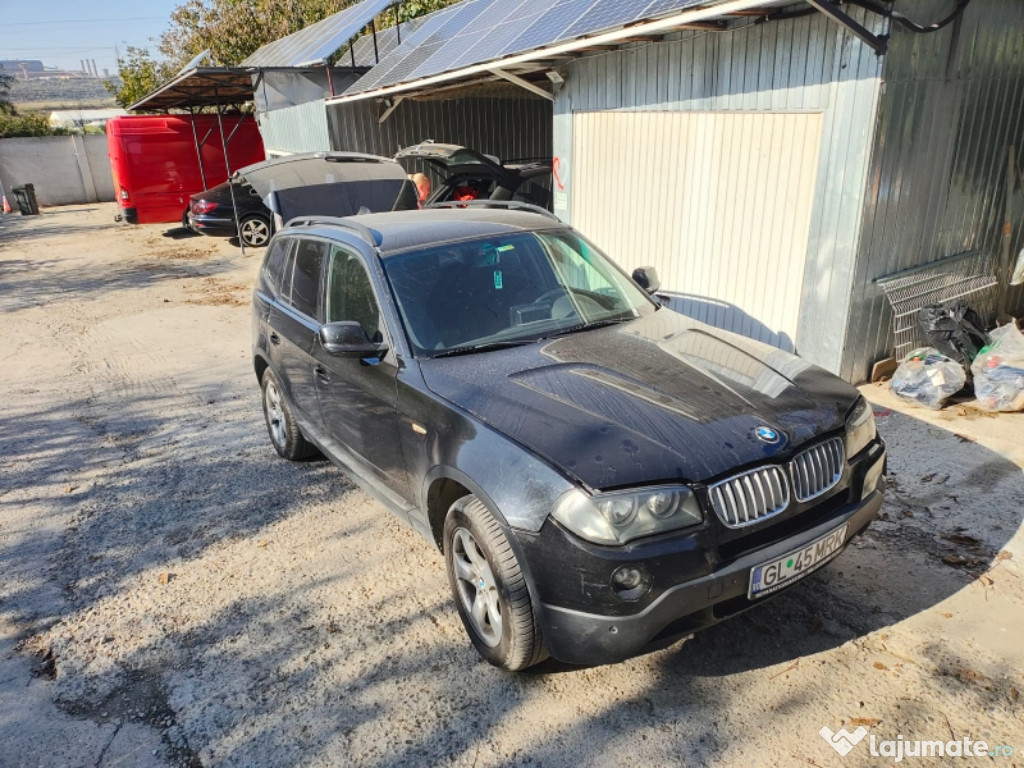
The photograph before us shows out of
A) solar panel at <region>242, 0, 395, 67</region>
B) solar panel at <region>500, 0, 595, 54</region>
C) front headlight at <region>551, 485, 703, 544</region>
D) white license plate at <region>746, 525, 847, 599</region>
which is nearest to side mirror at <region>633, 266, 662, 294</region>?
white license plate at <region>746, 525, 847, 599</region>

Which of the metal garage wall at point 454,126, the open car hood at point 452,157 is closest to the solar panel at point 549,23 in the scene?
the open car hood at point 452,157

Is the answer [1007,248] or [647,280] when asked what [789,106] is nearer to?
[647,280]

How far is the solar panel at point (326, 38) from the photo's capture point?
13.3 metres

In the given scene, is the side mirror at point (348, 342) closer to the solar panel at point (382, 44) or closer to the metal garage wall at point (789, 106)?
the metal garage wall at point (789, 106)

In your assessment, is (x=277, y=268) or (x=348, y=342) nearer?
(x=348, y=342)

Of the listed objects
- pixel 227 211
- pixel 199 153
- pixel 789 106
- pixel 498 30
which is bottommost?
pixel 227 211

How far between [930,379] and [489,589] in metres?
4.29

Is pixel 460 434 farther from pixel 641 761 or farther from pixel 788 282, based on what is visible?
pixel 788 282

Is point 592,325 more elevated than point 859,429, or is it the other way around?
point 592,325

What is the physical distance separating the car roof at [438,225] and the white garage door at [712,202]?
100 inches

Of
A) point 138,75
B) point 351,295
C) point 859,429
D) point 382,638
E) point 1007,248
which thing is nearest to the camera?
point 859,429

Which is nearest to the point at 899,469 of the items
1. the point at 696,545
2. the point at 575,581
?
the point at 696,545

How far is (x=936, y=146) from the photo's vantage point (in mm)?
5715

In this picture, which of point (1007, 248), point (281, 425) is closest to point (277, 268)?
point (281, 425)
